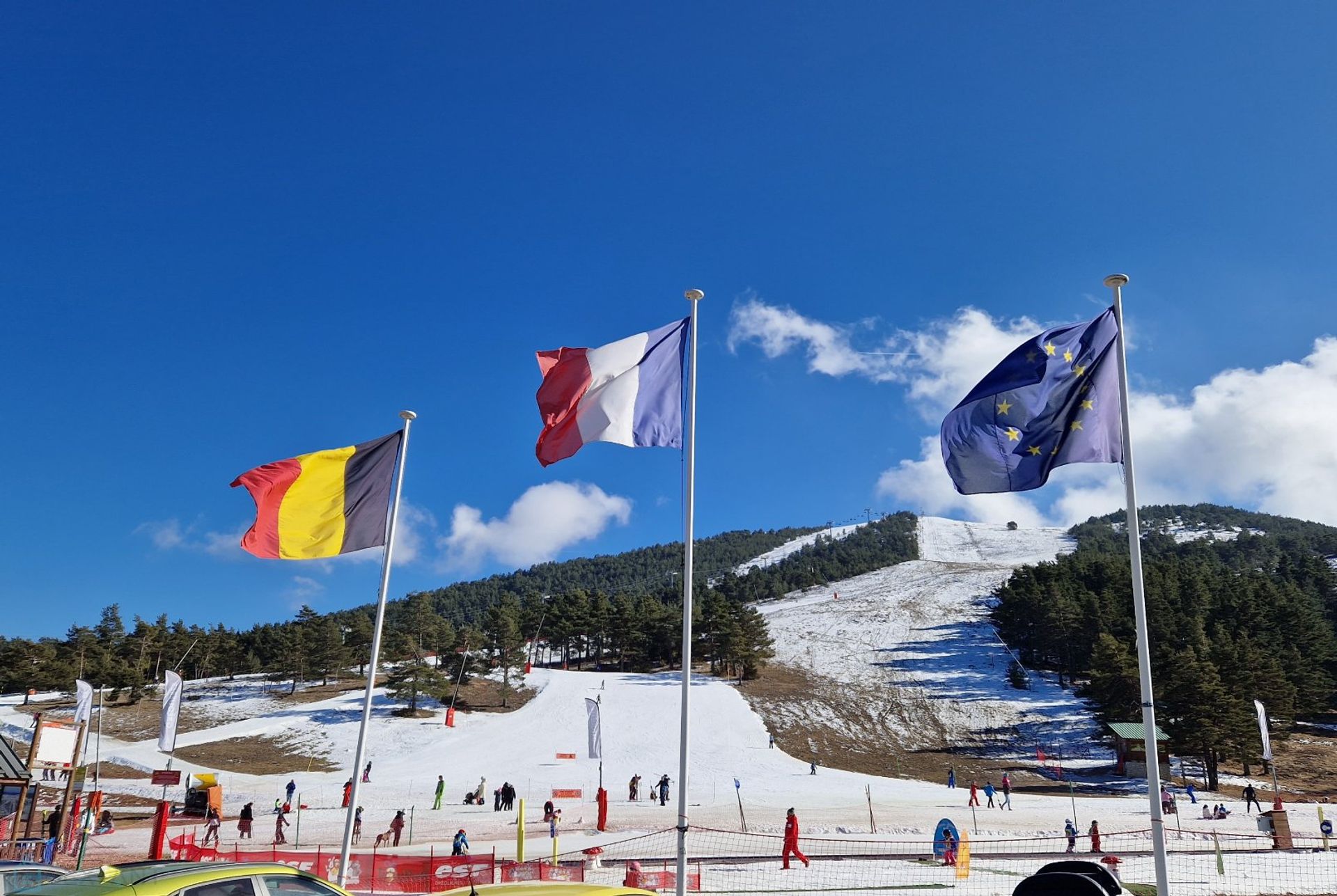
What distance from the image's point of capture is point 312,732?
215 ft

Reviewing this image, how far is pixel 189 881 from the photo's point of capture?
24.2 ft

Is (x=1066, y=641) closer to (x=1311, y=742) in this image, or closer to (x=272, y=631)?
(x=1311, y=742)

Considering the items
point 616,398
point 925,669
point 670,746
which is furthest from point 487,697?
point 616,398

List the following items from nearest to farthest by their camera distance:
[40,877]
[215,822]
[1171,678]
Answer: [40,877] → [215,822] → [1171,678]

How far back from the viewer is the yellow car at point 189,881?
7.10 metres

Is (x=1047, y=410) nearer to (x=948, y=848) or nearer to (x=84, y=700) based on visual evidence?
(x=948, y=848)

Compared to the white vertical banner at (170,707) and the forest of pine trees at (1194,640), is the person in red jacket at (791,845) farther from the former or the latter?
the forest of pine trees at (1194,640)

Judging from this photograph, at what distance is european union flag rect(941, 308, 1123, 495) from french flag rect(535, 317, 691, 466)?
15.7 ft

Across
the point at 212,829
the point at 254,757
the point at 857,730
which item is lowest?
the point at 212,829

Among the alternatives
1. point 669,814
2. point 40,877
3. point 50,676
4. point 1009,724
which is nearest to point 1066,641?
point 1009,724

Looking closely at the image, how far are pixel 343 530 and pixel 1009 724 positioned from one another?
64.2 meters

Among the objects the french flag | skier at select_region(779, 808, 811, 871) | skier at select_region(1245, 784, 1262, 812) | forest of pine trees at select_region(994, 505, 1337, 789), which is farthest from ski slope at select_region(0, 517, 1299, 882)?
the french flag

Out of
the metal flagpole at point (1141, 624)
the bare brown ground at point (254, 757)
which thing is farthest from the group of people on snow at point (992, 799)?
the bare brown ground at point (254, 757)

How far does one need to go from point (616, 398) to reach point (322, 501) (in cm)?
596
